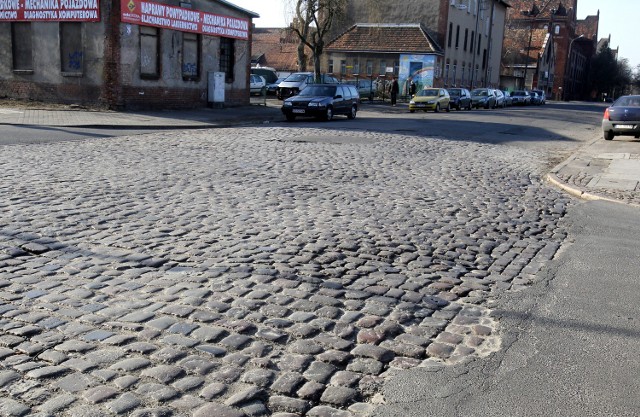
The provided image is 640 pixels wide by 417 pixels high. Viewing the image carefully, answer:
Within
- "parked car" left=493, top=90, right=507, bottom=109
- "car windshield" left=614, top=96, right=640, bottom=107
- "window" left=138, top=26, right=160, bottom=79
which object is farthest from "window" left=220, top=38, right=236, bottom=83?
"parked car" left=493, top=90, right=507, bottom=109

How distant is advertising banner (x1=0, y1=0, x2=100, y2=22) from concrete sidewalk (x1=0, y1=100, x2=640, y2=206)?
361 cm

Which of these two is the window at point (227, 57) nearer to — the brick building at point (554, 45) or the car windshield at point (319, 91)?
the car windshield at point (319, 91)

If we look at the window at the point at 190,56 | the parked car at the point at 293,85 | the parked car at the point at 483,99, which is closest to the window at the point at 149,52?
the window at the point at 190,56

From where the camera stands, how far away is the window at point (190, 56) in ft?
94.1

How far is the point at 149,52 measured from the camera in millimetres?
26828

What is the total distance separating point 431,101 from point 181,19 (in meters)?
16.4

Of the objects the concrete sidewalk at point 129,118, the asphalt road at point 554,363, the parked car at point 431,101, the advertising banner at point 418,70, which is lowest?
the asphalt road at point 554,363

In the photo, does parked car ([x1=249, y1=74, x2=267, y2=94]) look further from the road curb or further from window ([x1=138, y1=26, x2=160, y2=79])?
the road curb

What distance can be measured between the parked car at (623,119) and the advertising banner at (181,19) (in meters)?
17.2

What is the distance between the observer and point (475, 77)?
72.2 m

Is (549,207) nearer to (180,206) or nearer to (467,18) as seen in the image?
(180,206)

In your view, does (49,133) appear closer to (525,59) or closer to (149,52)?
(149,52)

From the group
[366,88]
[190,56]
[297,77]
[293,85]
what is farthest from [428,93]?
[190,56]

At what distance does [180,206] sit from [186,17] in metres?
22.0
